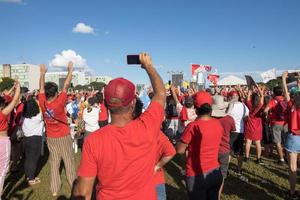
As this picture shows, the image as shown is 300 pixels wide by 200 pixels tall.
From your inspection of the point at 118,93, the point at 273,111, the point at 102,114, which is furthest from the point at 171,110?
the point at 118,93

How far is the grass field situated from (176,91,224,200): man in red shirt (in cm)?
297

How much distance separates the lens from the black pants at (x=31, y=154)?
8617 mm

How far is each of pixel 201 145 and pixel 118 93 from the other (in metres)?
2.06

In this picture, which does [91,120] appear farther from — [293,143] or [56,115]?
[293,143]

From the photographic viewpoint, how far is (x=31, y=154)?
28.5 ft

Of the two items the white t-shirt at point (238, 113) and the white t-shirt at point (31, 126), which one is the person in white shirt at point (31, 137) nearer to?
the white t-shirt at point (31, 126)

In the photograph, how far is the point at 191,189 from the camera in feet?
14.2

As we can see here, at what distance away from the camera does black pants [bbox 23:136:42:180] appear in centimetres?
862

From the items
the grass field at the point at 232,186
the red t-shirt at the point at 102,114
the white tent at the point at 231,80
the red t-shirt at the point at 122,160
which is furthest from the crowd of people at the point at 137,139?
the white tent at the point at 231,80

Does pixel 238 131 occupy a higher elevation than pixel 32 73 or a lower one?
lower

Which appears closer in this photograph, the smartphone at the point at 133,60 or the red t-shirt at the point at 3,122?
the smartphone at the point at 133,60

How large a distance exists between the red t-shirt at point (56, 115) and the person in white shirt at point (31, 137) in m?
2.16

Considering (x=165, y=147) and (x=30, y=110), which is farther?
(x=30, y=110)

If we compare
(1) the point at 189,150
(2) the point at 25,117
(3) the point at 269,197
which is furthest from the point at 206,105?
(2) the point at 25,117
